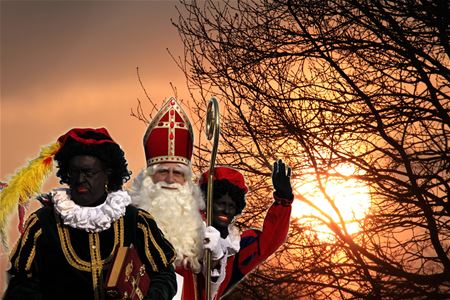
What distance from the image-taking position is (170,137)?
6.57m

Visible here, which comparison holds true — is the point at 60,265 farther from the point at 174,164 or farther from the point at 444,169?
the point at 444,169

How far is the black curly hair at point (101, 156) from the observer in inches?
196

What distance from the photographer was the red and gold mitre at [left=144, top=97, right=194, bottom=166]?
21.5 feet

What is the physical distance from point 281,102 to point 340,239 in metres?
1.66

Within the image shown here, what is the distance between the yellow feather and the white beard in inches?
46.0

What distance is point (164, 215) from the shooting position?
6.32 metres

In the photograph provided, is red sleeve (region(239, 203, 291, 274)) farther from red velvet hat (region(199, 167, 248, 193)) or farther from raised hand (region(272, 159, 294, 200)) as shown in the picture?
red velvet hat (region(199, 167, 248, 193))

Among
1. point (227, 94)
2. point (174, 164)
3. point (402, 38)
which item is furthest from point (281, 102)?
point (174, 164)

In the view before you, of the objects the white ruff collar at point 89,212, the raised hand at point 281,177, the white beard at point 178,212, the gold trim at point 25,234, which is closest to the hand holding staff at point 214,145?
the white beard at point 178,212

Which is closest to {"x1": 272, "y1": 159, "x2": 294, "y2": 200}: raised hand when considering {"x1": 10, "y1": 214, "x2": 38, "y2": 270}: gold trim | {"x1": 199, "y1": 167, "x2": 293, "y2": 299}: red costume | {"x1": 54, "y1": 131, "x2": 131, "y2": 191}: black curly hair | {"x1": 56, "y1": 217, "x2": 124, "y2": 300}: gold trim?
{"x1": 199, "y1": 167, "x2": 293, "y2": 299}: red costume

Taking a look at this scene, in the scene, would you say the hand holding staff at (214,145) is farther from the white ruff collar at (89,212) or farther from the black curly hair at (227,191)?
the white ruff collar at (89,212)

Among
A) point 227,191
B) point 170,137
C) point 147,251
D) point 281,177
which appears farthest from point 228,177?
point 147,251

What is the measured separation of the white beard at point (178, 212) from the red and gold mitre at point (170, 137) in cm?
18

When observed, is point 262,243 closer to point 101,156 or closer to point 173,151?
point 173,151
